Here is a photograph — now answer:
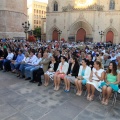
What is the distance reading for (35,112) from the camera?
3641mm

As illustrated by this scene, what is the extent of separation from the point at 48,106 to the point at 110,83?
5.99 feet

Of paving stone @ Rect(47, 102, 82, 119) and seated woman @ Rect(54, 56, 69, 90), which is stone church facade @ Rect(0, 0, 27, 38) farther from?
paving stone @ Rect(47, 102, 82, 119)

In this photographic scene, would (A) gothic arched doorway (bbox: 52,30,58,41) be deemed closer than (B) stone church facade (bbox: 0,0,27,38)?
No

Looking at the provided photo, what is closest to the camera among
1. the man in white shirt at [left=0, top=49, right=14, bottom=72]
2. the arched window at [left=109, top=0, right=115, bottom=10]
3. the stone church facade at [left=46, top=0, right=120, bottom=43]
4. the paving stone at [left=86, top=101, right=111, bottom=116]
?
the paving stone at [left=86, top=101, right=111, bottom=116]

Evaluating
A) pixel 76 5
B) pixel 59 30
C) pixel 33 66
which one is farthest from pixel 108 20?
pixel 33 66

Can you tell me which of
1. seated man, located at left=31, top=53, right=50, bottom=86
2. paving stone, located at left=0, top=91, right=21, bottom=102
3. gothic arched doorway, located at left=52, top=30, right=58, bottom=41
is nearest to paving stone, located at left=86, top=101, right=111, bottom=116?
paving stone, located at left=0, top=91, right=21, bottom=102

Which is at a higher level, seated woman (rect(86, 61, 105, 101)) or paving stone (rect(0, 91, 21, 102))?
seated woman (rect(86, 61, 105, 101))

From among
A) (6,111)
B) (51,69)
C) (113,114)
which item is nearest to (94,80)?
(113,114)

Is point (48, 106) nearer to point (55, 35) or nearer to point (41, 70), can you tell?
point (41, 70)

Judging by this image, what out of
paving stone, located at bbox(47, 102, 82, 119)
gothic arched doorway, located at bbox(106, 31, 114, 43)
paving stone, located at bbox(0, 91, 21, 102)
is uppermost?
gothic arched doorway, located at bbox(106, 31, 114, 43)

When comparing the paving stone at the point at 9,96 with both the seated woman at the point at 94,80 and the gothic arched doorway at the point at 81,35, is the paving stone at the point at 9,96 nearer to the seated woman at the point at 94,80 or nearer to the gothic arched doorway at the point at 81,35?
the seated woman at the point at 94,80

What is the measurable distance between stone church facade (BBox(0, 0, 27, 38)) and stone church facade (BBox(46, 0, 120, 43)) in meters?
8.40

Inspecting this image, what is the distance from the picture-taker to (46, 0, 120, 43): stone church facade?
1066 inches

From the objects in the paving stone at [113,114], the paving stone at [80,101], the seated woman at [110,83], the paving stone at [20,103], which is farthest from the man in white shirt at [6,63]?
the paving stone at [113,114]
